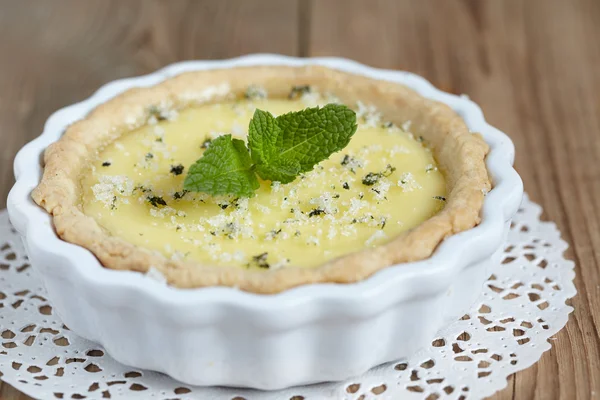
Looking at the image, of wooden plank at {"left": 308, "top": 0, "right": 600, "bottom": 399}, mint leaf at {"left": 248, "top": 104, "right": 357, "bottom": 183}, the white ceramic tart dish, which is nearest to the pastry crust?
the white ceramic tart dish

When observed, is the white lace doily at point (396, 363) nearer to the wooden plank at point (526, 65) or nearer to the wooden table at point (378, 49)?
the wooden plank at point (526, 65)

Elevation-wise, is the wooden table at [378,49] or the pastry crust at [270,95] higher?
the wooden table at [378,49]

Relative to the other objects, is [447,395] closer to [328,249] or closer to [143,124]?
[328,249]

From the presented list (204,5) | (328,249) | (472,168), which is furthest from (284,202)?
(204,5)

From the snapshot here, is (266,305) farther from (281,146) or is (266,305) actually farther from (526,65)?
(526,65)

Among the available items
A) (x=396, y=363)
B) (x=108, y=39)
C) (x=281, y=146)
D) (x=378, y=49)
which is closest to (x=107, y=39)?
(x=108, y=39)

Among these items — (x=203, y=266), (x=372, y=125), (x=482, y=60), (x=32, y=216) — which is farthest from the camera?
(x=482, y=60)

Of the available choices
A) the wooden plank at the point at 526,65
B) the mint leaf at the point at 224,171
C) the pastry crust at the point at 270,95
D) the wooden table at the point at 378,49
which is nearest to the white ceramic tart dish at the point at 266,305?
the pastry crust at the point at 270,95
